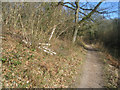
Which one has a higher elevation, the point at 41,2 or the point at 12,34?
the point at 41,2

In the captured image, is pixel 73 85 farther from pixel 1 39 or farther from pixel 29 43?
pixel 1 39

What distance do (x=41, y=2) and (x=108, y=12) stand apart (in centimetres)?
922

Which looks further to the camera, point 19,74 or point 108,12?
point 108,12

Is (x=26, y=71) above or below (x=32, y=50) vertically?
below

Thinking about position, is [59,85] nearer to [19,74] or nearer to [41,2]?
[19,74]

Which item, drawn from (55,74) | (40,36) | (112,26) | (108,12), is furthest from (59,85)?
(112,26)

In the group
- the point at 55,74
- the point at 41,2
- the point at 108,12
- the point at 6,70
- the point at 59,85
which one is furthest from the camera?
the point at 108,12

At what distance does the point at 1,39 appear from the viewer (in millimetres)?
5453

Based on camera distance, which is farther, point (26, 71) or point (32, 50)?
point (32, 50)

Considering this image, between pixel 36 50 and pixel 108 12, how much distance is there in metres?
10.0

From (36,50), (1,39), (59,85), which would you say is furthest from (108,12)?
(1,39)

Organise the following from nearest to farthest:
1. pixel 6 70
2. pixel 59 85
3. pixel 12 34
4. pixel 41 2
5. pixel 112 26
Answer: pixel 6 70
pixel 59 85
pixel 41 2
pixel 12 34
pixel 112 26

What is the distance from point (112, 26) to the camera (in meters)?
20.4

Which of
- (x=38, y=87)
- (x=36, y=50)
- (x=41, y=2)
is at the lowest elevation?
(x=38, y=87)
